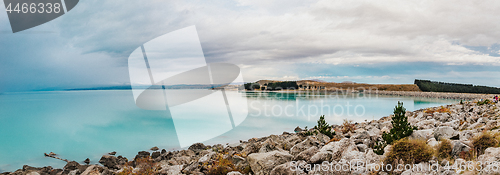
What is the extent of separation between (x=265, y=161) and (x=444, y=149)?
3987 mm

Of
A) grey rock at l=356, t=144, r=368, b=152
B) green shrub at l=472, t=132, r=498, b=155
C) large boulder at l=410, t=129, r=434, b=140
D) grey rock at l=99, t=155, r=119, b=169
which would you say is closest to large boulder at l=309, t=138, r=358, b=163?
grey rock at l=356, t=144, r=368, b=152

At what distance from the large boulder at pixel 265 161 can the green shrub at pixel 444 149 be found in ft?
10.8

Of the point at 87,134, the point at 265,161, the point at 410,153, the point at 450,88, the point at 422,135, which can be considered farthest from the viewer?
the point at 450,88

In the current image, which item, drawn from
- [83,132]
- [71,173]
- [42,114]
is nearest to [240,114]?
[83,132]

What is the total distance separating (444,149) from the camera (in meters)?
5.08

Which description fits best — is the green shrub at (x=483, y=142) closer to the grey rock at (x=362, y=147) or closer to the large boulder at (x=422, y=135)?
the large boulder at (x=422, y=135)

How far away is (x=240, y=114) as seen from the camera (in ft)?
93.8

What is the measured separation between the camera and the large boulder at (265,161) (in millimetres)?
5594

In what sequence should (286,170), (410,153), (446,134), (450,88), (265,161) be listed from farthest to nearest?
(450,88), (446,134), (265,161), (286,170), (410,153)

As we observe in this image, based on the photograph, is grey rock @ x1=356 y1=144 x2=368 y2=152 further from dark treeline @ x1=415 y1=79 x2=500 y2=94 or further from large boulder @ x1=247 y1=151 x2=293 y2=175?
dark treeline @ x1=415 y1=79 x2=500 y2=94

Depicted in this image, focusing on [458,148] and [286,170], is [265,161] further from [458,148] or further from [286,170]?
[458,148]

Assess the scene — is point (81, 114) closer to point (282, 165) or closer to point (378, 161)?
point (282, 165)

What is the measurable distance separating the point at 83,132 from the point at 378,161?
Result: 2113cm

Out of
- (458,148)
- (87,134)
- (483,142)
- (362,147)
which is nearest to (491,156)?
(458,148)
